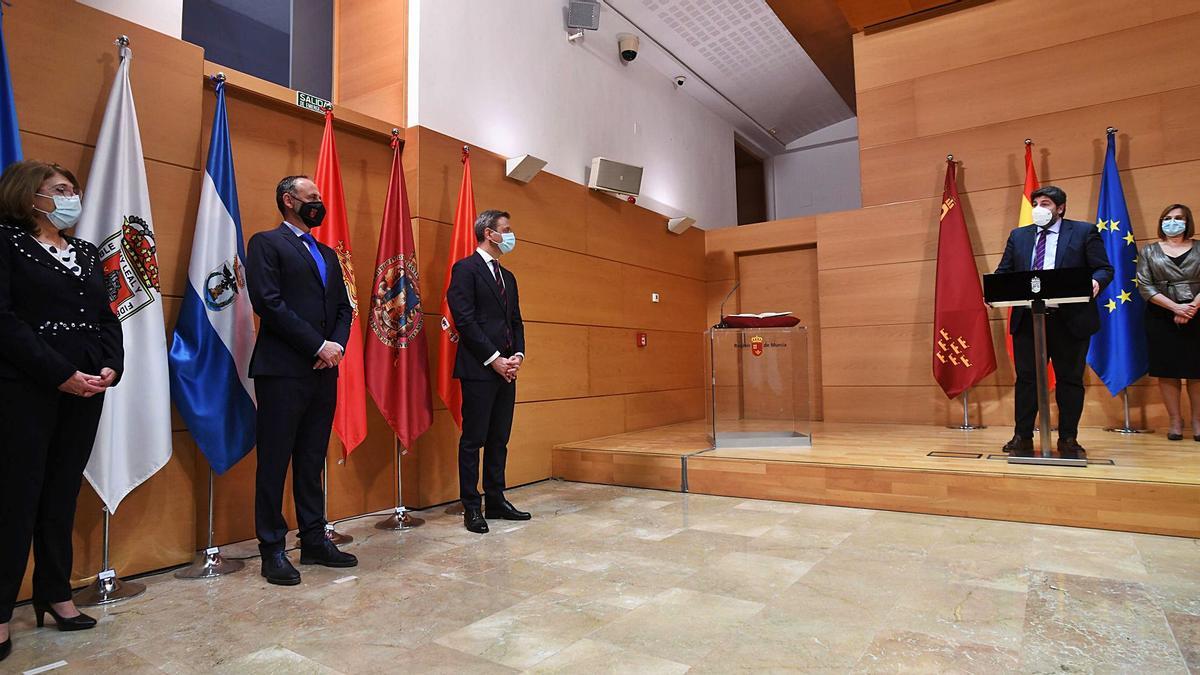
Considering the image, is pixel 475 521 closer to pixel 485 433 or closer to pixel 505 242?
pixel 485 433

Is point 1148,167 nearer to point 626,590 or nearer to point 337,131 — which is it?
point 626,590

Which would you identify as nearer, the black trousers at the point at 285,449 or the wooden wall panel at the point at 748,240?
the black trousers at the point at 285,449

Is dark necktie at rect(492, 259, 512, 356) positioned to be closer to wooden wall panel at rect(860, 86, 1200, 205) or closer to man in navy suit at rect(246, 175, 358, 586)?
man in navy suit at rect(246, 175, 358, 586)

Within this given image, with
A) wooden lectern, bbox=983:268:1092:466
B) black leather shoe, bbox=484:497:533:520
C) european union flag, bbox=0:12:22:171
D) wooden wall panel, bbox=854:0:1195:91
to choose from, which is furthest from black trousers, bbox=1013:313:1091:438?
european union flag, bbox=0:12:22:171

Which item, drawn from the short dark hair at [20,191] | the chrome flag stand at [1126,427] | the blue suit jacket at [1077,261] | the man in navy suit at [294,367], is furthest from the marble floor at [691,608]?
the chrome flag stand at [1126,427]

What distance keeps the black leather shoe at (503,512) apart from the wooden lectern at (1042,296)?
2.57 metres

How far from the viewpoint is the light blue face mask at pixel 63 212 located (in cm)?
206

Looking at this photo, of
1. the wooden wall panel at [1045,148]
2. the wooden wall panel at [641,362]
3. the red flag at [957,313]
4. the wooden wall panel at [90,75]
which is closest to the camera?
the wooden wall panel at [90,75]

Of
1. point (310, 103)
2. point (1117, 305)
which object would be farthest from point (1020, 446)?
point (310, 103)

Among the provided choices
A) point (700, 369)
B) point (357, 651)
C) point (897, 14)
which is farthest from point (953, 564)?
point (897, 14)

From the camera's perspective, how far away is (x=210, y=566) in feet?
8.74

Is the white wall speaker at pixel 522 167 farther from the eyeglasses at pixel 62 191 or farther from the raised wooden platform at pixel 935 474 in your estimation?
the eyeglasses at pixel 62 191

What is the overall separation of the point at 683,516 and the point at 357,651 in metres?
1.96

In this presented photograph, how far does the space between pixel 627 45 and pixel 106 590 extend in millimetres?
5476
